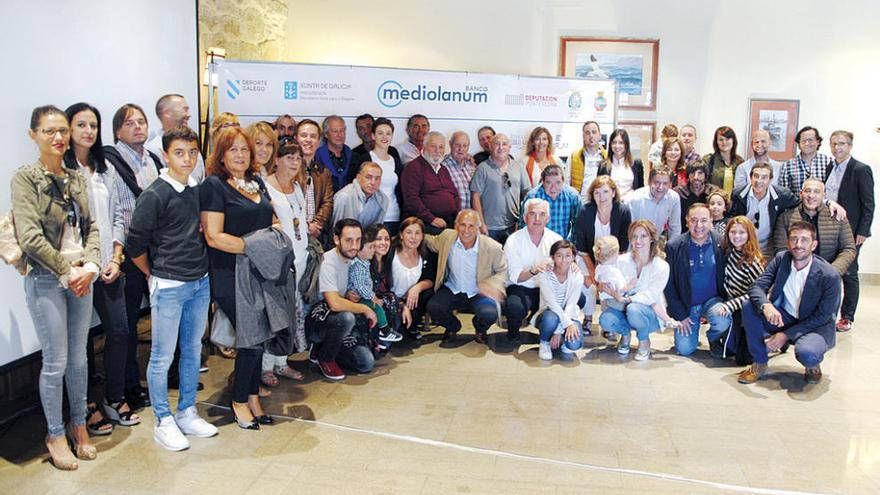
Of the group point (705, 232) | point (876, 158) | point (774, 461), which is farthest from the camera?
point (876, 158)

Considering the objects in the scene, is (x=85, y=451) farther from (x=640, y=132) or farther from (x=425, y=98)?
(x=640, y=132)

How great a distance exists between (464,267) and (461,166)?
0.96m

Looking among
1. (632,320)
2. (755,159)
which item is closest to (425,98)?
(632,320)

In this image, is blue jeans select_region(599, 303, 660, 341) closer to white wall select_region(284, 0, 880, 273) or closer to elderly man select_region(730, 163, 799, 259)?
elderly man select_region(730, 163, 799, 259)

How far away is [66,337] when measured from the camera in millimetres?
2803

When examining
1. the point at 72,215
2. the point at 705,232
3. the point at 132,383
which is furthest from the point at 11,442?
the point at 705,232

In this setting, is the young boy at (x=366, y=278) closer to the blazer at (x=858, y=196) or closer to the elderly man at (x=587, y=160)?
the elderly man at (x=587, y=160)

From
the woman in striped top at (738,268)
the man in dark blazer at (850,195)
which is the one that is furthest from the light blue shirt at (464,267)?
the man in dark blazer at (850,195)

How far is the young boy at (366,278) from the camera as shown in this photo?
4160mm

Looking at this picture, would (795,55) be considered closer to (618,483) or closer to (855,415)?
(855,415)

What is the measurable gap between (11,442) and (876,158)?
7437 millimetres

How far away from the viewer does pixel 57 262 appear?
2656 mm

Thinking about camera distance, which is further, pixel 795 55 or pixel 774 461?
pixel 795 55

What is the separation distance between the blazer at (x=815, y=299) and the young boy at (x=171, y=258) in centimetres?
317
